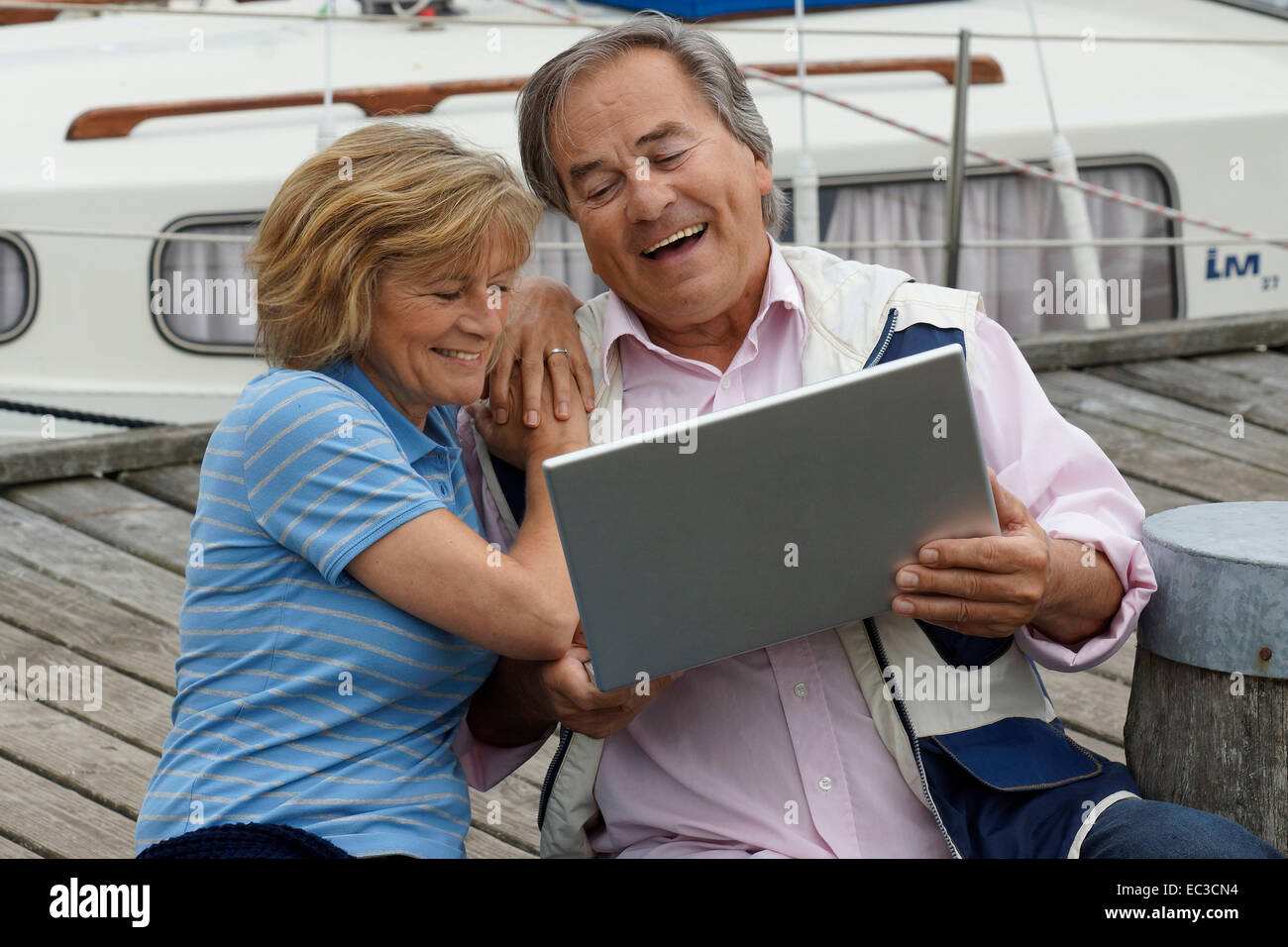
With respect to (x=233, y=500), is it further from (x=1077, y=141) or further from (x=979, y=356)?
(x=1077, y=141)

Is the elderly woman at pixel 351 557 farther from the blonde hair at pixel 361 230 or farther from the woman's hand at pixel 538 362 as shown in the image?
the woman's hand at pixel 538 362

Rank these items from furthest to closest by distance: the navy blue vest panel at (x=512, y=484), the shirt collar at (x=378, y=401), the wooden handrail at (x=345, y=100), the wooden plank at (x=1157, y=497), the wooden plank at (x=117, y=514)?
the wooden handrail at (x=345, y=100)
the wooden plank at (x=1157, y=497)
the wooden plank at (x=117, y=514)
the navy blue vest panel at (x=512, y=484)
the shirt collar at (x=378, y=401)

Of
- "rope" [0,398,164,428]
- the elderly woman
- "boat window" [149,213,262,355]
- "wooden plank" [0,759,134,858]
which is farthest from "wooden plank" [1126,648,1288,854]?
"boat window" [149,213,262,355]

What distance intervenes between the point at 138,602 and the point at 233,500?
5.21 ft

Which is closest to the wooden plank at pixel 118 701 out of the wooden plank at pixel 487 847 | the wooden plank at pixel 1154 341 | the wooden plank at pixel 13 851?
the wooden plank at pixel 13 851

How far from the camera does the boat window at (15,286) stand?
5414 millimetres

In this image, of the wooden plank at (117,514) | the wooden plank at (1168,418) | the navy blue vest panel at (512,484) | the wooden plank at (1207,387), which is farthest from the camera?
the wooden plank at (1207,387)

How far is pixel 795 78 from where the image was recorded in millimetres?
5598

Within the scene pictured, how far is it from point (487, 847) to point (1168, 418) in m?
2.51

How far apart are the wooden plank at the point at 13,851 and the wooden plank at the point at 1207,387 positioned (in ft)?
10.6

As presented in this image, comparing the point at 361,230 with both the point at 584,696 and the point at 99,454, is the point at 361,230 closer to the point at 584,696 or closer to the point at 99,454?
the point at 584,696

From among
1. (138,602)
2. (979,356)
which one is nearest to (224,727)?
(979,356)

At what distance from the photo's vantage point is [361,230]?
1.70 m

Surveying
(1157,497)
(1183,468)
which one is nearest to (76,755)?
(1157,497)
